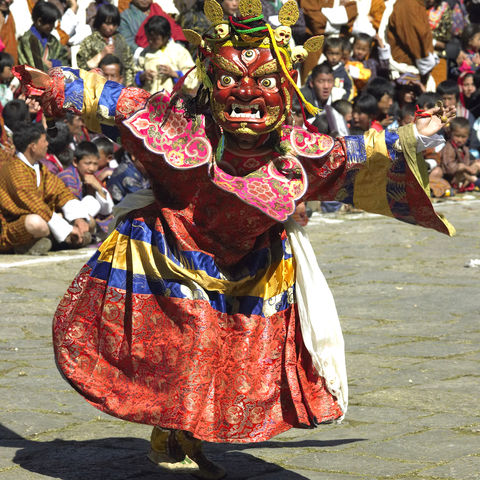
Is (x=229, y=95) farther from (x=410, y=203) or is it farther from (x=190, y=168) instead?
(x=410, y=203)

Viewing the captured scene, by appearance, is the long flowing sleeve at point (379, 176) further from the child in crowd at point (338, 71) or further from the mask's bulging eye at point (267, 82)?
the child in crowd at point (338, 71)

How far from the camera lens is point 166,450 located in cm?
402

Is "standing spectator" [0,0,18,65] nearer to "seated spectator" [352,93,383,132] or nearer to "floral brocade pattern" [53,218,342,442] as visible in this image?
"seated spectator" [352,93,383,132]

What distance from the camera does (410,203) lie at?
393cm

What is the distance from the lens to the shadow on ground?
394cm

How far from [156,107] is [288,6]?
58cm

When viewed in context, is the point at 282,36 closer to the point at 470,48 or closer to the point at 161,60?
the point at 161,60

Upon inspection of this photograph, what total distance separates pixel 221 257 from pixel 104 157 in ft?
18.9

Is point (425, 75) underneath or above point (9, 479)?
underneath

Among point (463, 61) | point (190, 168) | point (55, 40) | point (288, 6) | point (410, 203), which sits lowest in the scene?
point (463, 61)

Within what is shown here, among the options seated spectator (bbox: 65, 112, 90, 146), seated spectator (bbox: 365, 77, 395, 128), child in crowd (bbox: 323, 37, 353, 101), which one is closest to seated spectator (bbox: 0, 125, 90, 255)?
seated spectator (bbox: 65, 112, 90, 146)

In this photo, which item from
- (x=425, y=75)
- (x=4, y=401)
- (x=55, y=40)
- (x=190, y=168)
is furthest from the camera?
(x=425, y=75)

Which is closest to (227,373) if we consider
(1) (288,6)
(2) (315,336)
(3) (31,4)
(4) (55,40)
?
(2) (315,336)

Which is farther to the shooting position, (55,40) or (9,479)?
(55,40)
